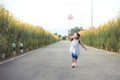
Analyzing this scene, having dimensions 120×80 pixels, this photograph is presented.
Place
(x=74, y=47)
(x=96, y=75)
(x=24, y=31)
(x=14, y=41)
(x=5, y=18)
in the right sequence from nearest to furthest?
(x=96, y=75) < (x=74, y=47) < (x=5, y=18) < (x=14, y=41) < (x=24, y=31)

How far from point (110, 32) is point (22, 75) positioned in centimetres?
2110

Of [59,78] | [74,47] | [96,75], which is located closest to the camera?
[59,78]

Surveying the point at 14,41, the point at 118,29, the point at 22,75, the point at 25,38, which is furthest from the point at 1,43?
the point at 118,29

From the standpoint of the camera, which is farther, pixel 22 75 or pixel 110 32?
pixel 110 32

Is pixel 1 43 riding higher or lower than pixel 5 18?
lower

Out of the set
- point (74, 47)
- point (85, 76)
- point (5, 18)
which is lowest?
point (85, 76)

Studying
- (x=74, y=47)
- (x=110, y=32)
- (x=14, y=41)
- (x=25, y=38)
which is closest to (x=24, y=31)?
(x=25, y=38)

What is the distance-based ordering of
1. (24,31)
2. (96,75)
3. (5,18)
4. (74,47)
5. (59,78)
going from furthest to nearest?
(24,31), (5,18), (74,47), (96,75), (59,78)

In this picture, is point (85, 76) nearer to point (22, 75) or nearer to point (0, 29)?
point (22, 75)

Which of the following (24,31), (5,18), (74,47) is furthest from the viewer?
(24,31)

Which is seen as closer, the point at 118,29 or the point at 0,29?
the point at 0,29

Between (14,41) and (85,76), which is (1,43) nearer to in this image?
(14,41)

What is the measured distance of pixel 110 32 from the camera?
102 ft

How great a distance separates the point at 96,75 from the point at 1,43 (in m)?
8.49
